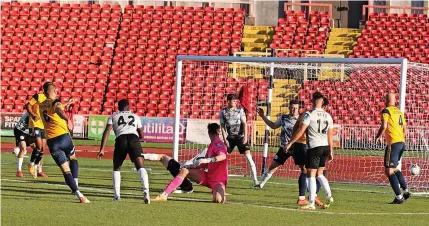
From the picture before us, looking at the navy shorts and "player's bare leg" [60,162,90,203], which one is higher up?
the navy shorts

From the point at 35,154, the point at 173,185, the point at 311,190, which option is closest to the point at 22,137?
the point at 35,154

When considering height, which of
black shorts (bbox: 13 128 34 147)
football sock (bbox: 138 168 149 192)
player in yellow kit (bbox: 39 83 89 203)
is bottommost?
football sock (bbox: 138 168 149 192)

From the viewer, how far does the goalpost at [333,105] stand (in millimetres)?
26703

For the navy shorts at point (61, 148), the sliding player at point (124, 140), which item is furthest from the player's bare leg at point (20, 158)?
the sliding player at point (124, 140)

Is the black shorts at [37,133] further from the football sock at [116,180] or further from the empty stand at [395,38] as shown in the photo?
the empty stand at [395,38]

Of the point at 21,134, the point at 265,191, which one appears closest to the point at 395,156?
the point at 265,191

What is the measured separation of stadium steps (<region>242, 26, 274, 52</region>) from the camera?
156ft

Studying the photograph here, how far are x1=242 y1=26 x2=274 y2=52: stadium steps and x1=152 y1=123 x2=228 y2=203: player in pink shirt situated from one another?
29351 mm

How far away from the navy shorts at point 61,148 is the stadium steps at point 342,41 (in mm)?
29590

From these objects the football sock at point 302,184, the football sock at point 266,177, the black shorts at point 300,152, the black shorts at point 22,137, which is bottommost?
the football sock at point 266,177

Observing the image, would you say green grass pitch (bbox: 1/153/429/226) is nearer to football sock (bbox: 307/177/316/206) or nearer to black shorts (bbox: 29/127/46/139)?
football sock (bbox: 307/177/316/206)

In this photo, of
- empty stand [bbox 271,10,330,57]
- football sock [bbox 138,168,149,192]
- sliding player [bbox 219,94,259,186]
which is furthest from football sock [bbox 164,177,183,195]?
empty stand [bbox 271,10,330,57]

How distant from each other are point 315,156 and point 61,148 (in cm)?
464

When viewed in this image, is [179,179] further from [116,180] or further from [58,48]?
[58,48]
